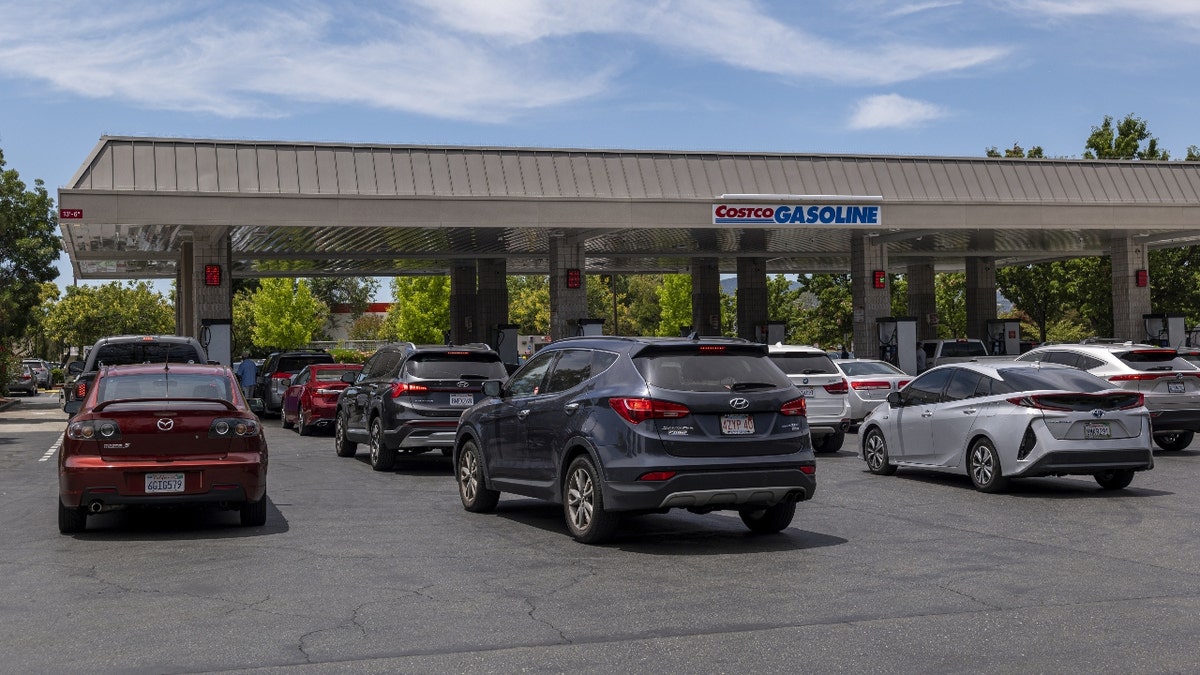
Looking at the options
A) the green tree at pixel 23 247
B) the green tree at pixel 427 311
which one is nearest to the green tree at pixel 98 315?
the green tree at pixel 427 311

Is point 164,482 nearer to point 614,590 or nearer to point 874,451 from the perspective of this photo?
point 614,590

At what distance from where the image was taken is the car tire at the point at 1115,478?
13.9 meters

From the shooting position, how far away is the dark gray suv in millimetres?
9992

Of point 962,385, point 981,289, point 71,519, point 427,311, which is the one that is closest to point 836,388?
point 962,385

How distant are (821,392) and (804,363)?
0.81 metres

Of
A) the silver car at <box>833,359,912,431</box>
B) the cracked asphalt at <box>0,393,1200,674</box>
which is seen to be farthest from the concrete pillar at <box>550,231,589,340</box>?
the cracked asphalt at <box>0,393,1200,674</box>

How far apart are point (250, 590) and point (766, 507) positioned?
15.2ft

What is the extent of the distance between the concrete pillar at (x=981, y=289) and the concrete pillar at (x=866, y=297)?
13554 mm

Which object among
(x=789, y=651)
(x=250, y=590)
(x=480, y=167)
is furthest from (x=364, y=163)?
(x=789, y=651)

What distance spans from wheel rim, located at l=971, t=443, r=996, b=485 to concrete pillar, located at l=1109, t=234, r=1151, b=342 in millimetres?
26644

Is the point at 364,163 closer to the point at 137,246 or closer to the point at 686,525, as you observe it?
the point at 137,246

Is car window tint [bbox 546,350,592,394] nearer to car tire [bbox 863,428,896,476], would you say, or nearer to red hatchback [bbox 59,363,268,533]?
red hatchback [bbox 59,363,268,533]

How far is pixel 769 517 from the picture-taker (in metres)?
11.1

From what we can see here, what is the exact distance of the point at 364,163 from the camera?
1248 inches
